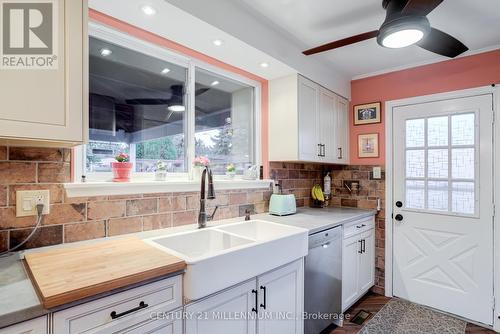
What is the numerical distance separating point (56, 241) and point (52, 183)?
0.99 feet

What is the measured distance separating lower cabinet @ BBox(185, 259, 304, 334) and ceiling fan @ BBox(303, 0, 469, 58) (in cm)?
149

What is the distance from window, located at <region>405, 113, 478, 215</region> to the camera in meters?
2.36

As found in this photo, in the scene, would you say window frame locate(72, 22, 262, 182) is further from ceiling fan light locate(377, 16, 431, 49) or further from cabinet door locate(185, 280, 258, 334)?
ceiling fan light locate(377, 16, 431, 49)

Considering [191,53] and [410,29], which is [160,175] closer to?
[191,53]

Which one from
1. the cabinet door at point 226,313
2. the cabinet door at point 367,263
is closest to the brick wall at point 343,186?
the cabinet door at point 367,263

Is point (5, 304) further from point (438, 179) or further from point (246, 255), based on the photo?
point (438, 179)

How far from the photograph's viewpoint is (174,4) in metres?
1.42

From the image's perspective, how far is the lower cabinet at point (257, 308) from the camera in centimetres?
123

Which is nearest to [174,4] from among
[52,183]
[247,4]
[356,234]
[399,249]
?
[247,4]

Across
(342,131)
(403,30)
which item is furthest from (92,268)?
(342,131)

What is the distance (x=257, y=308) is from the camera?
1479 mm

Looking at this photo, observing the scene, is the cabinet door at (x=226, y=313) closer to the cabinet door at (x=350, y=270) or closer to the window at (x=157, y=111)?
the window at (x=157, y=111)

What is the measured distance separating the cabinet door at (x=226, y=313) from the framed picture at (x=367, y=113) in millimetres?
2314

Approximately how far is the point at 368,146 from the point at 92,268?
2.83 metres
